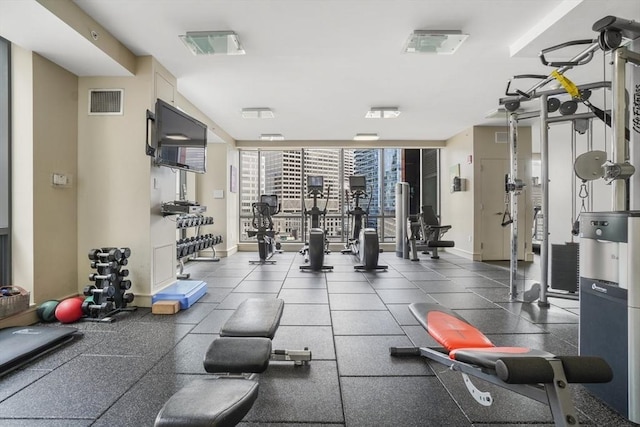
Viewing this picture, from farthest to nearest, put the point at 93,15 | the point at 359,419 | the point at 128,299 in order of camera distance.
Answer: the point at 128,299, the point at 93,15, the point at 359,419

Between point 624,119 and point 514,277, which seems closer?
point 624,119

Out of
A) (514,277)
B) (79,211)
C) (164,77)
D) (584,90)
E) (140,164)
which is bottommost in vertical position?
(514,277)

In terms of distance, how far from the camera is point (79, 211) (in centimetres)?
364

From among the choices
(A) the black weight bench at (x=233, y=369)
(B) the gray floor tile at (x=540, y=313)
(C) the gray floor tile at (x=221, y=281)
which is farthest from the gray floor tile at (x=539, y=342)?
(C) the gray floor tile at (x=221, y=281)

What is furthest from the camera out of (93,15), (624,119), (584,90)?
(584,90)

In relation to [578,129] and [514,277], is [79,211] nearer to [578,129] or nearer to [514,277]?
[514,277]

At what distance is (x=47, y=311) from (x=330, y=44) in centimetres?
403

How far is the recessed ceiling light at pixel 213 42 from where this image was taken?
10.3ft

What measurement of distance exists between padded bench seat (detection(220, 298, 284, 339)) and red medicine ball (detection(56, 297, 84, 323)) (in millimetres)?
2146

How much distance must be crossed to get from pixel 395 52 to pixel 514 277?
3142 millimetres

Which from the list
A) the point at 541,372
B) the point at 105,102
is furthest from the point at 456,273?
the point at 105,102

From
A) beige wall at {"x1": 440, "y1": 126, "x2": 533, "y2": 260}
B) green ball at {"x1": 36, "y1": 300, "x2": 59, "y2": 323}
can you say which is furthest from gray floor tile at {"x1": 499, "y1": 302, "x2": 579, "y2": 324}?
green ball at {"x1": 36, "y1": 300, "x2": 59, "y2": 323}

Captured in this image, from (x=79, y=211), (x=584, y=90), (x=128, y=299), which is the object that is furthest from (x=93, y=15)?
(x=584, y=90)

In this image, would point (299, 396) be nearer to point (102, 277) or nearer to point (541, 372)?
point (541, 372)
